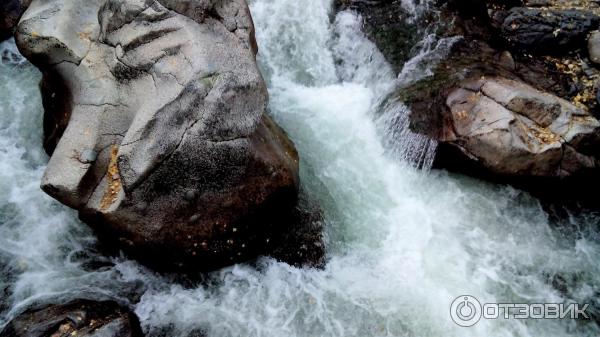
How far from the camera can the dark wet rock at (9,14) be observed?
9.37 metres

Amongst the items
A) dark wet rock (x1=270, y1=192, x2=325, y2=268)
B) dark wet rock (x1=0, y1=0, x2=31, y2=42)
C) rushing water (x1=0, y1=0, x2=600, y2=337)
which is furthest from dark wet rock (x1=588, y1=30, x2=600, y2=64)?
dark wet rock (x1=0, y1=0, x2=31, y2=42)

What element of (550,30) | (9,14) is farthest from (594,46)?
(9,14)

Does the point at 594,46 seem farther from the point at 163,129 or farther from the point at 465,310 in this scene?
the point at 163,129

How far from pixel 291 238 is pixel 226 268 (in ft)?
3.63

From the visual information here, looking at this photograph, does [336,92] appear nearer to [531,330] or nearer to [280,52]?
[280,52]

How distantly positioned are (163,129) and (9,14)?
20.9ft

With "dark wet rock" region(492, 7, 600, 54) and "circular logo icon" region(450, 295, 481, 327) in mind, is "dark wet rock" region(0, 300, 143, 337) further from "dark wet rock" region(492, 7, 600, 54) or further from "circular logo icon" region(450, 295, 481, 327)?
"dark wet rock" region(492, 7, 600, 54)

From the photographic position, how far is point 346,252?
7.27 metres

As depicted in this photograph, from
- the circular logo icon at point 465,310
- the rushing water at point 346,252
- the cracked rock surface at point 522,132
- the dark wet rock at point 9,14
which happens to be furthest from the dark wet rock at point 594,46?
the dark wet rock at point 9,14

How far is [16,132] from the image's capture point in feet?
26.2

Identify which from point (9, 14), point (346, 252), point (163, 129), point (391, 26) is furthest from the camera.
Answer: point (391, 26)

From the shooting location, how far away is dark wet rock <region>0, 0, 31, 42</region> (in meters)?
9.37

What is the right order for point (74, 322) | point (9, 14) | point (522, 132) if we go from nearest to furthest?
point (74, 322), point (522, 132), point (9, 14)

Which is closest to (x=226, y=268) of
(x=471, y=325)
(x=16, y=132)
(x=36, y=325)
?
(x=36, y=325)
